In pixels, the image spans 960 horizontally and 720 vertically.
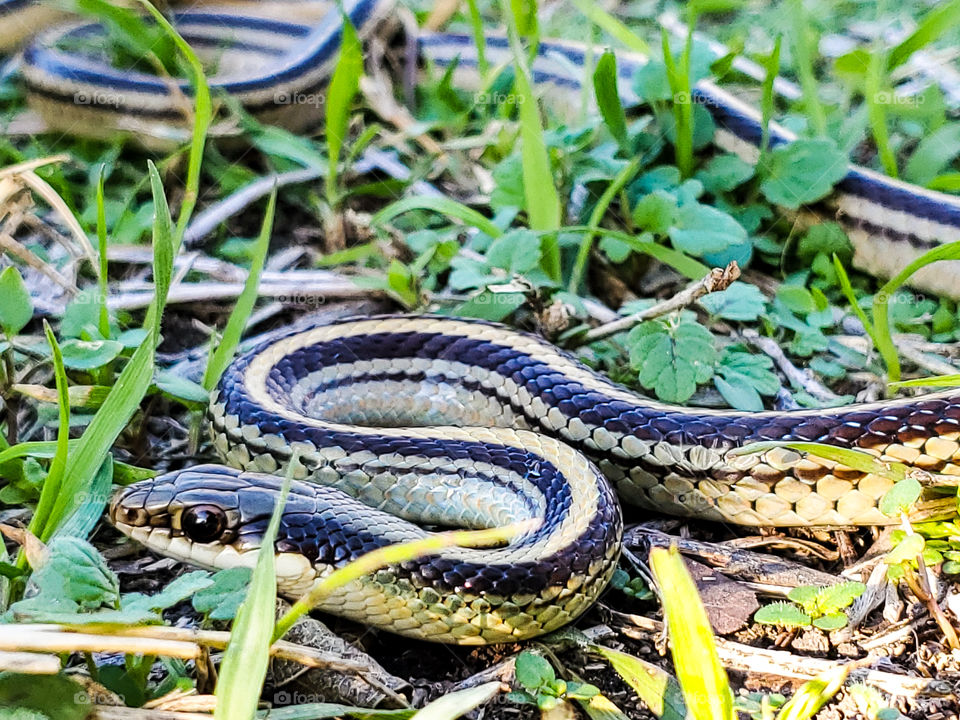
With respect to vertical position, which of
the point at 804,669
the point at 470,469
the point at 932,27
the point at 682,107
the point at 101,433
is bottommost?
the point at 804,669

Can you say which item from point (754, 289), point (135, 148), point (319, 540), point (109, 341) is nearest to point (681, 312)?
point (754, 289)
